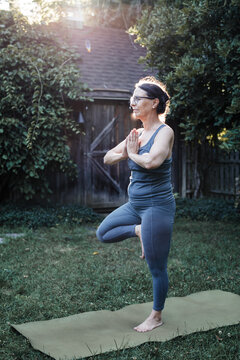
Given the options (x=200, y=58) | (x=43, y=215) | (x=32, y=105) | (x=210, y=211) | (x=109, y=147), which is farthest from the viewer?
(x=109, y=147)

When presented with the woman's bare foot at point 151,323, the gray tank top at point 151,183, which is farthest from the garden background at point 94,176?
the gray tank top at point 151,183

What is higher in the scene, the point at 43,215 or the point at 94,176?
the point at 94,176

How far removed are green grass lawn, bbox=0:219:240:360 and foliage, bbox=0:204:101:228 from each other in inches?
15.6

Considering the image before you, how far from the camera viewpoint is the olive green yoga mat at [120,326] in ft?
10.9

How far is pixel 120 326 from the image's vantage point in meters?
3.78

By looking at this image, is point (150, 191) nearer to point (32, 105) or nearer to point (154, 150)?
point (154, 150)

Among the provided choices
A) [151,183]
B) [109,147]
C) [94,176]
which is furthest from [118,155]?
[109,147]

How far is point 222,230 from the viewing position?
8.28 metres

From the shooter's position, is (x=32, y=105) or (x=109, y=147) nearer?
(x=32, y=105)

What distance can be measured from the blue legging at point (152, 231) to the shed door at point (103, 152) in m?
6.69

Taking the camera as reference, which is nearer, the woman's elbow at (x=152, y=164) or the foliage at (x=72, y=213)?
the woman's elbow at (x=152, y=164)

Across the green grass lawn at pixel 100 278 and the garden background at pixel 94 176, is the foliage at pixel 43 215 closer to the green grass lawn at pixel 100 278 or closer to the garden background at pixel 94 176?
A: the garden background at pixel 94 176

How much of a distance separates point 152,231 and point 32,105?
20.6ft

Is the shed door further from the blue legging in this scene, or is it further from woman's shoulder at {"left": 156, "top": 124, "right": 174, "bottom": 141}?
woman's shoulder at {"left": 156, "top": 124, "right": 174, "bottom": 141}
